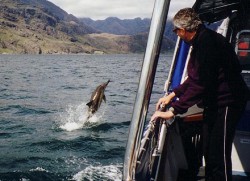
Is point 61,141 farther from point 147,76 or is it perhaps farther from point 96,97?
point 147,76

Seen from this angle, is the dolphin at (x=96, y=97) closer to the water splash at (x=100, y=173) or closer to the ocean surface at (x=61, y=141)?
the ocean surface at (x=61, y=141)

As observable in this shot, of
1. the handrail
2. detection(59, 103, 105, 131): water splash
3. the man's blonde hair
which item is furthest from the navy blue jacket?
detection(59, 103, 105, 131): water splash

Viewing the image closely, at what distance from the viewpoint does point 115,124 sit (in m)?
17.1

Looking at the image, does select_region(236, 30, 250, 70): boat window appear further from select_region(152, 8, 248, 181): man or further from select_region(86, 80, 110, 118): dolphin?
select_region(86, 80, 110, 118): dolphin

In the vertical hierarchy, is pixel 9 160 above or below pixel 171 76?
below

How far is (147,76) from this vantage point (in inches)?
103

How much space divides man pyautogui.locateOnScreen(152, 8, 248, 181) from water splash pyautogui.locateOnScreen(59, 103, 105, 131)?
12.8 meters

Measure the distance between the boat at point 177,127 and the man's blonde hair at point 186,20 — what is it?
118 cm

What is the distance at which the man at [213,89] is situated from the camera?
3.71 meters

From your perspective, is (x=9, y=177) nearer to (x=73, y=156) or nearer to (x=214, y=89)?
(x=73, y=156)

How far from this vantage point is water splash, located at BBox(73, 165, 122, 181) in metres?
9.52

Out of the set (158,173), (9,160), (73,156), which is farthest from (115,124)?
(158,173)

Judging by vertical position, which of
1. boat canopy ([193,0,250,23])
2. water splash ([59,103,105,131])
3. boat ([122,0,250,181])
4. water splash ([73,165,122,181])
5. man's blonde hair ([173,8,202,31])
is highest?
boat canopy ([193,0,250,23])

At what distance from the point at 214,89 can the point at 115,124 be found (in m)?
13.4
